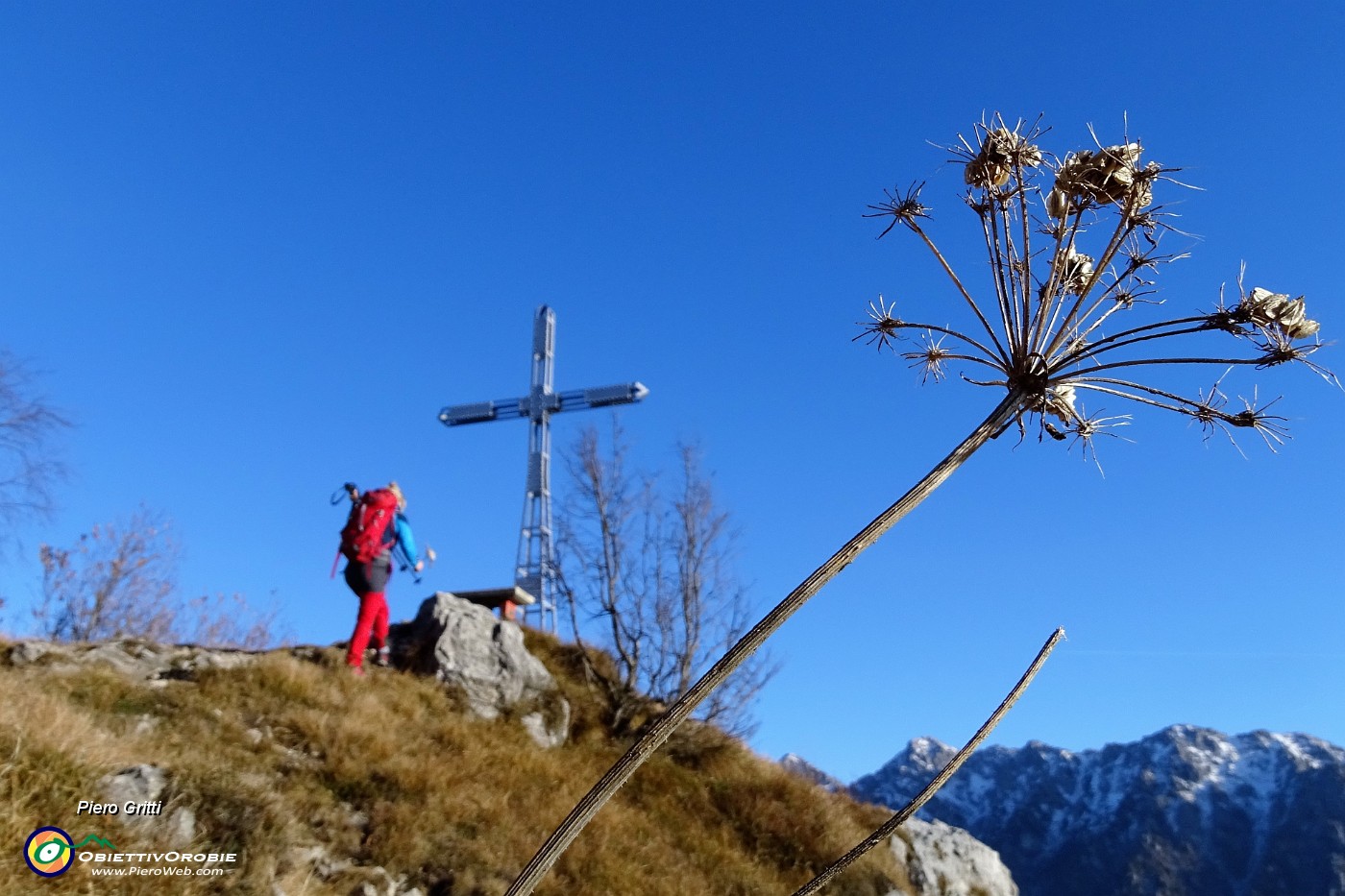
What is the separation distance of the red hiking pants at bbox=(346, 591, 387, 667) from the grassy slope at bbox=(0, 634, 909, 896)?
313mm

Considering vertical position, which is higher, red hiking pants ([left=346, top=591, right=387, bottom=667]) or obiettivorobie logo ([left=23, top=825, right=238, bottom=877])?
red hiking pants ([left=346, top=591, right=387, bottom=667])

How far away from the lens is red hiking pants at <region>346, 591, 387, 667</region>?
11531 mm

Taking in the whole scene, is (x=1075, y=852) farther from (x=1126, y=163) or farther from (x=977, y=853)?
(x=1126, y=163)

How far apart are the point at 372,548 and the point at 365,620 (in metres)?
1.35

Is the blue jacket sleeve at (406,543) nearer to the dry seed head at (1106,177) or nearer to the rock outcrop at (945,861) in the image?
the rock outcrop at (945,861)

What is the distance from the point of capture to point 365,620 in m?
11.7

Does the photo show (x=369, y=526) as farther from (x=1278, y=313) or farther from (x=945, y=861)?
(x=1278, y=313)

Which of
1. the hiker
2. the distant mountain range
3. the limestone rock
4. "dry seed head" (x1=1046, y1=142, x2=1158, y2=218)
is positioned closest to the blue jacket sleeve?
the hiker

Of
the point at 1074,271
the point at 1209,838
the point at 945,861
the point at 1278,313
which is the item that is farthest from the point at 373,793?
the point at 1209,838

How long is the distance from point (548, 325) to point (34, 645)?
2693 centimetres

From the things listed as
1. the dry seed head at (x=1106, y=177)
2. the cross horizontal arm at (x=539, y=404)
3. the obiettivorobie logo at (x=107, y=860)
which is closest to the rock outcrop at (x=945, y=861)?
the obiettivorobie logo at (x=107, y=860)

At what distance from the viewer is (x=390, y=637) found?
13695 mm

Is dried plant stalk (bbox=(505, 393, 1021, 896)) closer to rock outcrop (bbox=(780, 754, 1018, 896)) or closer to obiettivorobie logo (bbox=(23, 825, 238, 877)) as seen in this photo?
obiettivorobie logo (bbox=(23, 825, 238, 877))

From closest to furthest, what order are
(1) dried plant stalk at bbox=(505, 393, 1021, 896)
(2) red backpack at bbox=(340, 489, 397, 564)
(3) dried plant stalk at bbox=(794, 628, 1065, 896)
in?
(1) dried plant stalk at bbox=(505, 393, 1021, 896), (3) dried plant stalk at bbox=(794, 628, 1065, 896), (2) red backpack at bbox=(340, 489, 397, 564)
